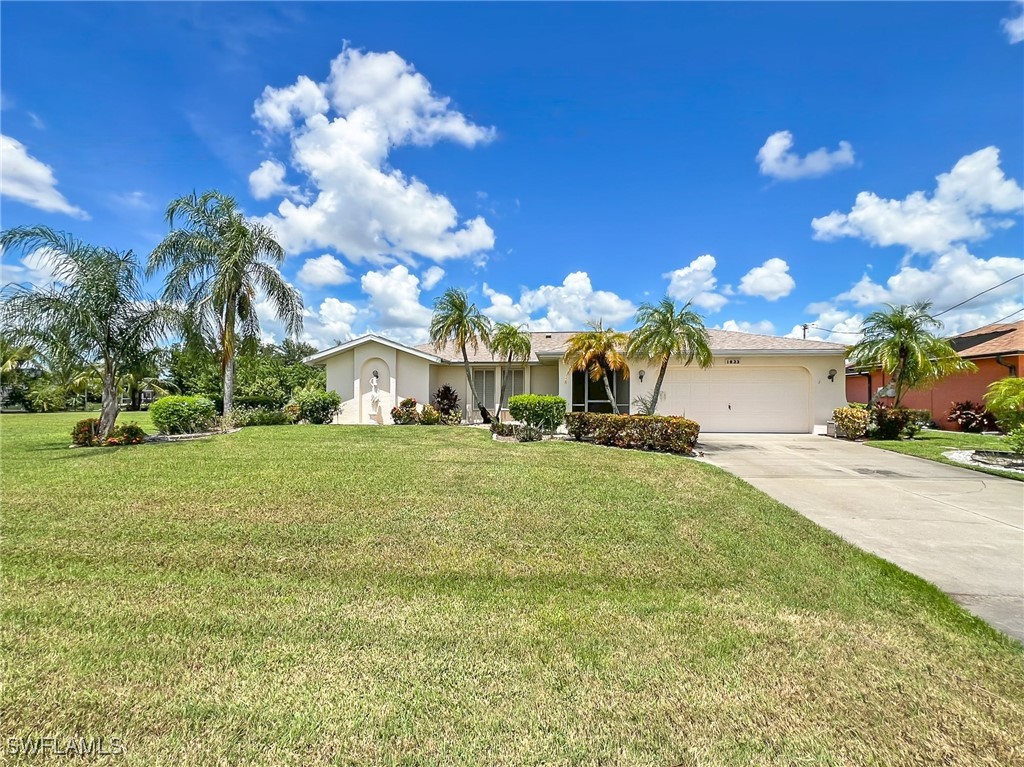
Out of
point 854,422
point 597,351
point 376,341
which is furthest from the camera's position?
point 376,341

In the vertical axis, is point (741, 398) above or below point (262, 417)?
above

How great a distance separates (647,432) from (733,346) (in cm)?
810

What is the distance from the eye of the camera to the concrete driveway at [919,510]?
415cm

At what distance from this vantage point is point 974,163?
47.4 ft

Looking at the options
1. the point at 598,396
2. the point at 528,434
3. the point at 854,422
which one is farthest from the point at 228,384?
the point at 854,422

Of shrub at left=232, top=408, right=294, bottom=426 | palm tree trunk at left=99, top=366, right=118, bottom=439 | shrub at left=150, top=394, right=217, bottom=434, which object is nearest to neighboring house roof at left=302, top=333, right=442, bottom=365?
shrub at left=232, top=408, right=294, bottom=426

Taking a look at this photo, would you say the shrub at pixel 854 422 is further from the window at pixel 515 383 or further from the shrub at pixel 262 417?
the shrub at pixel 262 417

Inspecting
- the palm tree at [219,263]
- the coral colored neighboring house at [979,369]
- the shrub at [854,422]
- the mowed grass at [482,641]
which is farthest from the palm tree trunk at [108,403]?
the coral colored neighboring house at [979,369]

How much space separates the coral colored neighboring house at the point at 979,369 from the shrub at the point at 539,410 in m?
13.8

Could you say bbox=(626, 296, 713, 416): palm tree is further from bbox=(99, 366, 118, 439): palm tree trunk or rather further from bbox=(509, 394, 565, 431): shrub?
bbox=(99, 366, 118, 439): palm tree trunk

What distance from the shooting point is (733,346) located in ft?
58.1

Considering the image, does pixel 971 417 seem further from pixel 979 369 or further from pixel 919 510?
pixel 919 510

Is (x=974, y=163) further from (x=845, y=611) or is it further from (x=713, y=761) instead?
(x=713, y=761)

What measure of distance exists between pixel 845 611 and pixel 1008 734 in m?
1.28
